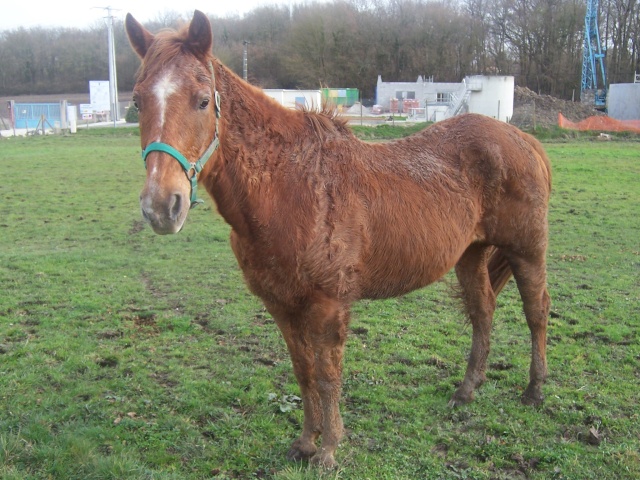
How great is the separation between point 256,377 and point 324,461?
50.5 inches

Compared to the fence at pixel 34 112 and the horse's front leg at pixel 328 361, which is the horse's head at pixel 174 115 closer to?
the horse's front leg at pixel 328 361

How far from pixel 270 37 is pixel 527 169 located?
56013 mm

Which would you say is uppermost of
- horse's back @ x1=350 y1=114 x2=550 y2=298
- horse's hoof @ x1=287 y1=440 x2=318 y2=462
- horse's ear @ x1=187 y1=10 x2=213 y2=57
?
horse's ear @ x1=187 y1=10 x2=213 y2=57

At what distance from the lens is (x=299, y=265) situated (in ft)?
9.11

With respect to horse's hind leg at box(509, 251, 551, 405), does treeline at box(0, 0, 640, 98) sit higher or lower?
higher

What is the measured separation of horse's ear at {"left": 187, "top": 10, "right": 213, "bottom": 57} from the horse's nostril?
2.63 ft

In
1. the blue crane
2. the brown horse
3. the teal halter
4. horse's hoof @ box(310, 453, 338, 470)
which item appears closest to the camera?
the teal halter

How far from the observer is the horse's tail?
14.3 ft

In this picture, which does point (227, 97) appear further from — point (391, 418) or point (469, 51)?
point (469, 51)

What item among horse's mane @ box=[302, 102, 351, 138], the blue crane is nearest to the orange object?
the blue crane

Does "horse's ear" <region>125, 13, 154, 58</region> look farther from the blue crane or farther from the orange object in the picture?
the blue crane

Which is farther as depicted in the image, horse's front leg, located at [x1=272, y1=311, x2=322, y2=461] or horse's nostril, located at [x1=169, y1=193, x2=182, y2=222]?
horse's front leg, located at [x1=272, y1=311, x2=322, y2=461]

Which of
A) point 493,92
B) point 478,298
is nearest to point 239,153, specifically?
point 478,298

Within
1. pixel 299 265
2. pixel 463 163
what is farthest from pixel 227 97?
pixel 463 163
